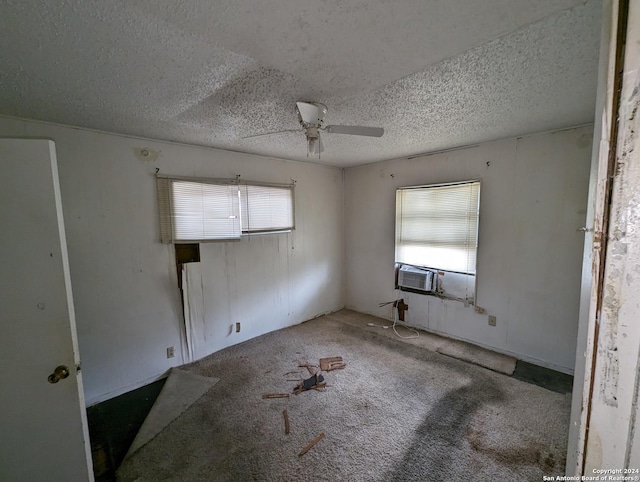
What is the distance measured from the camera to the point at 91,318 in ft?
7.57

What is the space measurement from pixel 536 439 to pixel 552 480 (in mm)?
369

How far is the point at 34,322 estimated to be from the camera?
3.70ft

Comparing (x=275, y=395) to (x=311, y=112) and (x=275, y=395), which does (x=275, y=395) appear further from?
(x=311, y=112)

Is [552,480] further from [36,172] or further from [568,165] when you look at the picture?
[36,172]

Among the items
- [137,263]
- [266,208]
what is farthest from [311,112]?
[137,263]

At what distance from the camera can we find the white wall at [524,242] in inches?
98.0

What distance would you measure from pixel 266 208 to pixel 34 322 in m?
2.46

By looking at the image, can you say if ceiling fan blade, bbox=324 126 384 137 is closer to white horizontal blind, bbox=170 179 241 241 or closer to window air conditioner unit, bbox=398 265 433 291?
white horizontal blind, bbox=170 179 241 241

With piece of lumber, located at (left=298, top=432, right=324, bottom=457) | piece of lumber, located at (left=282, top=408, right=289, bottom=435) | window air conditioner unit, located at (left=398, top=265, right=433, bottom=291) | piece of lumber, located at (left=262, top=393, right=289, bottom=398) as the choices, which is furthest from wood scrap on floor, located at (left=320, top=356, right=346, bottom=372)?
window air conditioner unit, located at (left=398, top=265, right=433, bottom=291)

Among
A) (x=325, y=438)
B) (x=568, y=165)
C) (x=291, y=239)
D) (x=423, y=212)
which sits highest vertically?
(x=568, y=165)

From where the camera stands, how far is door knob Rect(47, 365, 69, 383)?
1.15 m

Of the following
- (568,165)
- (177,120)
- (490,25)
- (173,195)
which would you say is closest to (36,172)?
(177,120)

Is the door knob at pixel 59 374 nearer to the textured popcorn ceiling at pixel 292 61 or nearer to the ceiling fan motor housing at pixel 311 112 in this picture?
the textured popcorn ceiling at pixel 292 61

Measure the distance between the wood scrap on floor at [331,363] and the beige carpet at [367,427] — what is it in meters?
0.08
